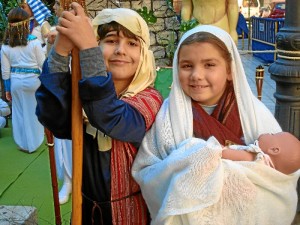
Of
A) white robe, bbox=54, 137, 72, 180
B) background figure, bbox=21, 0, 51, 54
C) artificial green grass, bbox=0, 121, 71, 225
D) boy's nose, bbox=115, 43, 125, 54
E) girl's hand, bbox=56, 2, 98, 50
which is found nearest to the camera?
girl's hand, bbox=56, 2, 98, 50

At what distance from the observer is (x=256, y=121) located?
Answer: 1.49 m

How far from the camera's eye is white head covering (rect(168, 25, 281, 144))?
1.43m

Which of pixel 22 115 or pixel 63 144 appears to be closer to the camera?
pixel 63 144

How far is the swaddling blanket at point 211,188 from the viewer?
1268 mm

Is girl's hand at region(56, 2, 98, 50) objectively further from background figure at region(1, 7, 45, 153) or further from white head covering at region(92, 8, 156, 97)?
background figure at region(1, 7, 45, 153)

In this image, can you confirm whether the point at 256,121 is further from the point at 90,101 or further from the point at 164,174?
the point at 90,101

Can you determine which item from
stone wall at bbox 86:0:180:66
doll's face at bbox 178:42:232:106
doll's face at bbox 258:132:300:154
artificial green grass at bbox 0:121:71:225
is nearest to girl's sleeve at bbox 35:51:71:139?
doll's face at bbox 178:42:232:106

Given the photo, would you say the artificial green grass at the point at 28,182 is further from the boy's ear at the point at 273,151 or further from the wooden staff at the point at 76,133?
the boy's ear at the point at 273,151

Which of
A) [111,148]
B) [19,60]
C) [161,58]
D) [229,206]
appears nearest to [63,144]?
[19,60]

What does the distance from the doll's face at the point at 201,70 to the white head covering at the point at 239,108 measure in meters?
0.04

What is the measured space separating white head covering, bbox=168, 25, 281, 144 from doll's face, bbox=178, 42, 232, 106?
0.12 feet

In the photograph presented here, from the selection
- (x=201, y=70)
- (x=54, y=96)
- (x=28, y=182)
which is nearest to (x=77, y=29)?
(x=54, y=96)

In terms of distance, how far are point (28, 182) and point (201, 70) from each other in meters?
3.77

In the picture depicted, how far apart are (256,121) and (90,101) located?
60 cm
